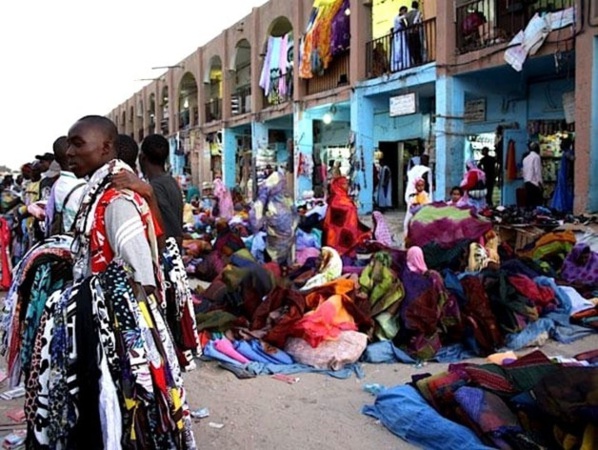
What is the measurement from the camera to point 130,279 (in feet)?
7.01

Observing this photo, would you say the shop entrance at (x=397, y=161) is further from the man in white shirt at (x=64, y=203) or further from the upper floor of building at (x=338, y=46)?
the man in white shirt at (x=64, y=203)

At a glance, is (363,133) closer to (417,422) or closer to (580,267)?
(580,267)

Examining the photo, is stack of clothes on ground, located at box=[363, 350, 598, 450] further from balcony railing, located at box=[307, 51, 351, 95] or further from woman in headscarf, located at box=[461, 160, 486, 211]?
balcony railing, located at box=[307, 51, 351, 95]

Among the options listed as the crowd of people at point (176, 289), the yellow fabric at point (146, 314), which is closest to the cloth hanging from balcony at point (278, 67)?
the crowd of people at point (176, 289)

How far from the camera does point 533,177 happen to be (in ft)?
41.5

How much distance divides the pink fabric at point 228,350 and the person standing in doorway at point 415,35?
10.9 metres

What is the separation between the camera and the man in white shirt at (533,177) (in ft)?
41.2

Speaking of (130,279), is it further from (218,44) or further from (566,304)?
(218,44)

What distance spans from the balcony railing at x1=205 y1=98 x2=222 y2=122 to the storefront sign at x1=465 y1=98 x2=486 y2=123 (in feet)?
46.4

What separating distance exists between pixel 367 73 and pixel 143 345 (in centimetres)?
1473

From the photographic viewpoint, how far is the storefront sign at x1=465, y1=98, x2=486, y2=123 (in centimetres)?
1470

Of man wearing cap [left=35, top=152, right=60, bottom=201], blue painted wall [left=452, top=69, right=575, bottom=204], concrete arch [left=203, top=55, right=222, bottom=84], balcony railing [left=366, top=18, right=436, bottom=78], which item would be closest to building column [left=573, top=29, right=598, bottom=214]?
blue painted wall [left=452, top=69, right=575, bottom=204]

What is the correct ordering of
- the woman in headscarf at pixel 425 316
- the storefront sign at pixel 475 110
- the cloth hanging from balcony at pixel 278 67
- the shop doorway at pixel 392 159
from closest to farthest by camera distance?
the woman in headscarf at pixel 425 316 < the storefront sign at pixel 475 110 < the shop doorway at pixel 392 159 < the cloth hanging from balcony at pixel 278 67

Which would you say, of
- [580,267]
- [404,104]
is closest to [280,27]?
[404,104]
